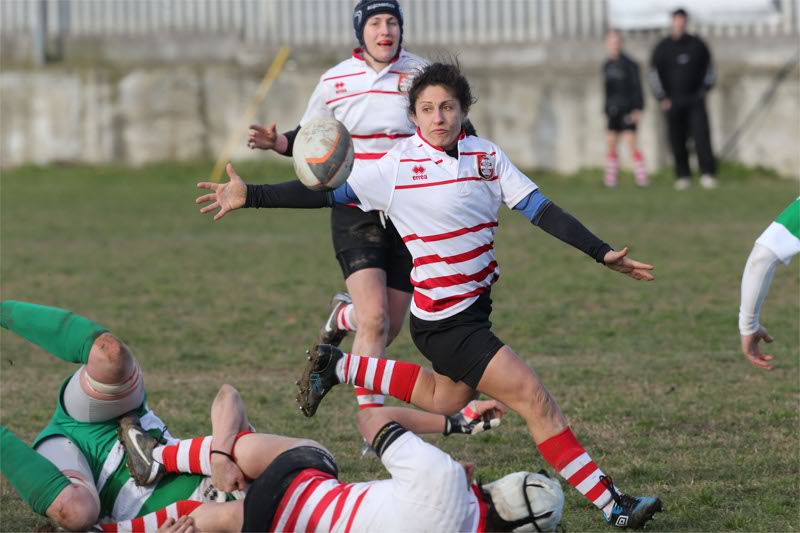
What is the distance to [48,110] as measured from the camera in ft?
69.2

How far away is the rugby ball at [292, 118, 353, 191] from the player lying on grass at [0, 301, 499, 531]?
3.25 feet

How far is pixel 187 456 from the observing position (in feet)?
15.9

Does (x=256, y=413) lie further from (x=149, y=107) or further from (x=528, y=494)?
(x=149, y=107)

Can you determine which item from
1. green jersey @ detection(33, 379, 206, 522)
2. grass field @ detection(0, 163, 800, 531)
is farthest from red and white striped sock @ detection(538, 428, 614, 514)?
green jersey @ detection(33, 379, 206, 522)

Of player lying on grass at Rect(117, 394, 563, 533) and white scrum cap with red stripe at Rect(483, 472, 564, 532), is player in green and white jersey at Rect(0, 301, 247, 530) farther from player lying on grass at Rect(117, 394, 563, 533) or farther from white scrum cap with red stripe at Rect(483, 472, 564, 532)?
white scrum cap with red stripe at Rect(483, 472, 564, 532)

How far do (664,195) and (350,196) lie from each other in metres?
12.6

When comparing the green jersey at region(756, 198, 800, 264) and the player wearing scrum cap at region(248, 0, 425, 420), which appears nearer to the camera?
the green jersey at region(756, 198, 800, 264)

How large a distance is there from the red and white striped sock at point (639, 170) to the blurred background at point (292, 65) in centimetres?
165

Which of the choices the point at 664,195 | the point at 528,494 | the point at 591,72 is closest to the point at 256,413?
the point at 528,494

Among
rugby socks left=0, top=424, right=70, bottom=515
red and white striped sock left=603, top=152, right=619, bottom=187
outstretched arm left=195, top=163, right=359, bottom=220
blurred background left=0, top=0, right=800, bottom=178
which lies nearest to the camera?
rugby socks left=0, top=424, right=70, bottom=515

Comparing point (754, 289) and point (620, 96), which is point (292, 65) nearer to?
point (620, 96)

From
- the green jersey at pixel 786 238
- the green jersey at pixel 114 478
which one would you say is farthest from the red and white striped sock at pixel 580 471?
the green jersey at pixel 114 478

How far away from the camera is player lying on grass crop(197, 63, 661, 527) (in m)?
4.84

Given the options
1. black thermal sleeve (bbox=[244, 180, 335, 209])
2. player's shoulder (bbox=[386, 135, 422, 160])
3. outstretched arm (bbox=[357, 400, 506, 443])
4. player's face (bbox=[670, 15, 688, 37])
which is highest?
player's face (bbox=[670, 15, 688, 37])
